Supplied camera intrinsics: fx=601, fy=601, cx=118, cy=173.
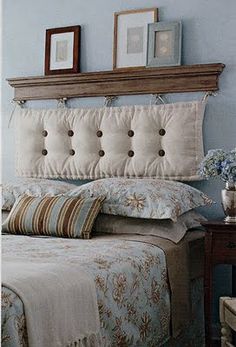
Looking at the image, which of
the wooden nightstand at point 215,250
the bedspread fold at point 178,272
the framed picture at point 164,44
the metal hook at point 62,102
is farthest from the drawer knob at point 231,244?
the metal hook at point 62,102

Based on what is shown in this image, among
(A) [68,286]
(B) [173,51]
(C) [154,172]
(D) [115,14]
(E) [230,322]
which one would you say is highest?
(D) [115,14]

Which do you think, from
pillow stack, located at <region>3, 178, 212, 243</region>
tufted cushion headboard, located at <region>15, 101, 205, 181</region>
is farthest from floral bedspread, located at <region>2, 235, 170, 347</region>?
tufted cushion headboard, located at <region>15, 101, 205, 181</region>

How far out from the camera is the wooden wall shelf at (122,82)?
126 inches

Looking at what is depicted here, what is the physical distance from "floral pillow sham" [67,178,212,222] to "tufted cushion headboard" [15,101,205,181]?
0.78 feet

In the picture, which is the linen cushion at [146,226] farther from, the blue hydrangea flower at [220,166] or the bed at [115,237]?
the blue hydrangea flower at [220,166]

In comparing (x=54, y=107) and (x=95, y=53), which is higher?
(x=95, y=53)

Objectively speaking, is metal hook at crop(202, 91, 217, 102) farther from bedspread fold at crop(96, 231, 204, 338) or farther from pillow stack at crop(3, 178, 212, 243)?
bedspread fold at crop(96, 231, 204, 338)

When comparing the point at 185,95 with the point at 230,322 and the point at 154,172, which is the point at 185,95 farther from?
the point at 230,322

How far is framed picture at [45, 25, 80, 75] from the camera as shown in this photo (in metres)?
3.59

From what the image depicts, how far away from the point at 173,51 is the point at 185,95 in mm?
253

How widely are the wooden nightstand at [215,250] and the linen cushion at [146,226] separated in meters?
0.19

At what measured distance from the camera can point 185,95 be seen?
10.7 feet

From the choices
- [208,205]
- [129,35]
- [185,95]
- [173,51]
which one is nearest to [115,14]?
[129,35]

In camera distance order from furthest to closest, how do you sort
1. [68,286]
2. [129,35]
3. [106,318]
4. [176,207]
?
1. [129,35]
2. [176,207]
3. [106,318]
4. [68,286]
